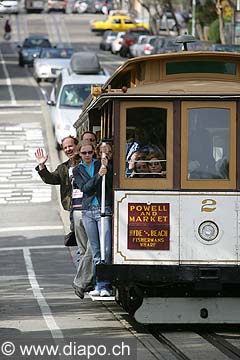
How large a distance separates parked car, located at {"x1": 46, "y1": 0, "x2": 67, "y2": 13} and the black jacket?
89708 millimetres

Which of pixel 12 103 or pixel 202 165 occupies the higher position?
pixel 202 165

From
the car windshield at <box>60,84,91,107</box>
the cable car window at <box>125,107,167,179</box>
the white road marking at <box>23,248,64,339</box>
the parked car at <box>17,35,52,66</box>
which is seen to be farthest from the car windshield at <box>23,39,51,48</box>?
the cable car window at <box>125,107,167,179</box>

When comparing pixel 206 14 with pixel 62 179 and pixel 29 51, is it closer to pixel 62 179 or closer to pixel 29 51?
pixel 29 51

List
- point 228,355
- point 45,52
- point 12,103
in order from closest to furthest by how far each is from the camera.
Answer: point 228,355 < point 12,103 < point 45,52

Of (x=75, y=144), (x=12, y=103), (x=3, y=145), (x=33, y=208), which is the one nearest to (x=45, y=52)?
(x=12, y=103)

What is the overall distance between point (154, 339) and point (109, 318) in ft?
4.92

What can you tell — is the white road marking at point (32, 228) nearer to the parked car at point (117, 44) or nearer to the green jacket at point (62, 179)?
the green jacket at point (62, 179)

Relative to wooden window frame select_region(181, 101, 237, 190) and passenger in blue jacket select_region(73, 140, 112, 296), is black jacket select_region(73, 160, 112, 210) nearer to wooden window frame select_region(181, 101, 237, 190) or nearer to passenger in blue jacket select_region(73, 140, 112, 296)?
passenger in blue jacket select_region(73, 140, 112, 296)

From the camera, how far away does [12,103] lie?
42250mm

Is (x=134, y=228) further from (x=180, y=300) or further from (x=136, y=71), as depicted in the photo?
(x=136, y=71)

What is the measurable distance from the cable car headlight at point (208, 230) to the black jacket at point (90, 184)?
962 mm

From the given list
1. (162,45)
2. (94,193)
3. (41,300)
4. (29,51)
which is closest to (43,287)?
(41,300)

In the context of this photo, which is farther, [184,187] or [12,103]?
[12,103]

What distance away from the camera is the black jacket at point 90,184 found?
12328 mm
